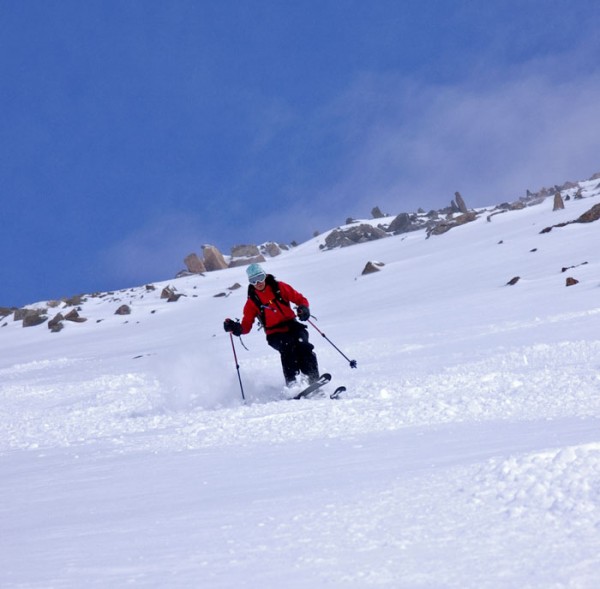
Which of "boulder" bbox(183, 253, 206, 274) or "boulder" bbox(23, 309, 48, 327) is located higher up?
"boulder" bbox(183, 253, 206, 274)

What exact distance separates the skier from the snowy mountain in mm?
514

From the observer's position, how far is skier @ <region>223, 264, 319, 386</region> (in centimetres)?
831

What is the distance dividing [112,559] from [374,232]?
49.4 m

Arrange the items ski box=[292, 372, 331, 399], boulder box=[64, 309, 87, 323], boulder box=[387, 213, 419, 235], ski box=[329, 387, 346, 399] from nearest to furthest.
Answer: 1. ski box=[329, 387, 346, 399]
2. ski box=[292, 372, 331, 399]
3. boulder box=[64, 309, 87, 323]
4. boulder box=[387, 213, 419, 235]

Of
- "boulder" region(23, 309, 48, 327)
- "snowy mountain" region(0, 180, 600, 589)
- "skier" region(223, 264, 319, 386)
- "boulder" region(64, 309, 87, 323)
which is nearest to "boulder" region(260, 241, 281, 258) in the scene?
"boulder" region(23, 309, 48, 327)

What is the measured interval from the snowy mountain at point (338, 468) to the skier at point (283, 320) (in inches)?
20.3

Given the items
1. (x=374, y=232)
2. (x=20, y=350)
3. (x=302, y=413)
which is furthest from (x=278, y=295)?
(x=374, y=232)

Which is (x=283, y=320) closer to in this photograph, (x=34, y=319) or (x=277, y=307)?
(x=277, y=307)

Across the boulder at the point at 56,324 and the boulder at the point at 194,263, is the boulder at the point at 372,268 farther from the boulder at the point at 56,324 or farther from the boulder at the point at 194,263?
the boulder at the point at 194,263

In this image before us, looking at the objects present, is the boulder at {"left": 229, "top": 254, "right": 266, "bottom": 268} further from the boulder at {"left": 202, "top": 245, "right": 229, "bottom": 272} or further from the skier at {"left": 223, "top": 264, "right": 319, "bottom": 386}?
the skier at {"left": 223, "top": 264, "right": 319, "bottom": 386}

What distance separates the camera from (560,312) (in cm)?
1124

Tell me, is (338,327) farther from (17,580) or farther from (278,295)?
(17,580)

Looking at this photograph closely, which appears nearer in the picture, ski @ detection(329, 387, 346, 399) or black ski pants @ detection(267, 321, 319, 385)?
ski @ detection(329, 387, 346, 399)

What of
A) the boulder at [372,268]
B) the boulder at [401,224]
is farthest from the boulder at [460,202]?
the boulder at [372,268]
